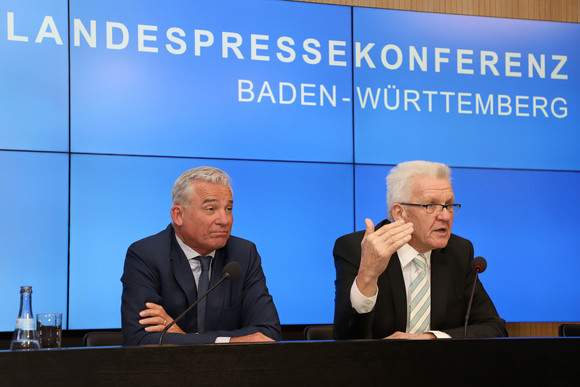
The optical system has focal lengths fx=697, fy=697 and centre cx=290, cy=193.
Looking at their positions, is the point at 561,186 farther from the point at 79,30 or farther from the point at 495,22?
the point at 79,30

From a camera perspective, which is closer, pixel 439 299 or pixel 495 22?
pixel 439 299

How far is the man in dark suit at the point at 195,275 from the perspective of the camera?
277cm

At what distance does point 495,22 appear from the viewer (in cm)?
459

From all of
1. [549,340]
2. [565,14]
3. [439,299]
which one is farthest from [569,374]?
[565,14]

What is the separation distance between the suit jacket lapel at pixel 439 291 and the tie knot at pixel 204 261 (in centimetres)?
95

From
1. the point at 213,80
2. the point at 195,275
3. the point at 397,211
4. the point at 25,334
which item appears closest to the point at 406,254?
the point at 397,211

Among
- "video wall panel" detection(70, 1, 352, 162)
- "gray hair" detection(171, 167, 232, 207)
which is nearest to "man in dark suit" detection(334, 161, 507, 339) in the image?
"gray hair" detection(171, 167, 232, 207)

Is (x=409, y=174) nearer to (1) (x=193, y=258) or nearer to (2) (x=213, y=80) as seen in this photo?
(1) (x=193, y=258)

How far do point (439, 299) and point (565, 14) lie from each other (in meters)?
2.94

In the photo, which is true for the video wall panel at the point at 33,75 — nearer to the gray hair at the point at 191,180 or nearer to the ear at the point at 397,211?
the gray hair at the point at 191,180

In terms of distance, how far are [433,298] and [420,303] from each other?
57 millimetres

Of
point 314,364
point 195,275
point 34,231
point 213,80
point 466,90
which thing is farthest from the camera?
point 466,90

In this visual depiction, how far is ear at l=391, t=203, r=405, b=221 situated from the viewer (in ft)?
9.66

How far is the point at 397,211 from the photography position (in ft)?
9.73
